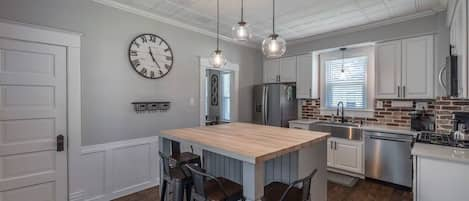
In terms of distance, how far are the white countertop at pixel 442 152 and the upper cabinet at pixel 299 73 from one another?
227 centimetres

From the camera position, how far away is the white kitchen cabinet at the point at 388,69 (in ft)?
11.2

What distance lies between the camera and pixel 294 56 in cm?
463

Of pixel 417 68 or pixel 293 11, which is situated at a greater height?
pixel 293 11

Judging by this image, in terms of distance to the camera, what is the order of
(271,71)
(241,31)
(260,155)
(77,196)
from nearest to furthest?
(260,155) < (241,31) < (77,196) < (271,71)

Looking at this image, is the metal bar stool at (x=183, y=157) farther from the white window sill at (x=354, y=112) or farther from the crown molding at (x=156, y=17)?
the white window sill at (x=354, y=112)

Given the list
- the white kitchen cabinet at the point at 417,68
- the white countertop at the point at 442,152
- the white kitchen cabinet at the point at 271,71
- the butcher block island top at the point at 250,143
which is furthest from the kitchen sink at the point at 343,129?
the butcher block island top at the point at 250,143

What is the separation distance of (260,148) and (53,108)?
237 centimetres

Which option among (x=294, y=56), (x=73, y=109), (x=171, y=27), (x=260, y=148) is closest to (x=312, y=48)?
(x=294, y=56)

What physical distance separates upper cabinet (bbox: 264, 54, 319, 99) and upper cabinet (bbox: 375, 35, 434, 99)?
42.5 inches

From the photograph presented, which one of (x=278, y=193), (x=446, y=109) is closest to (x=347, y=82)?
(x=446, y=109)

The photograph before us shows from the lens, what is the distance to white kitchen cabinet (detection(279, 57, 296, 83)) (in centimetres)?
463

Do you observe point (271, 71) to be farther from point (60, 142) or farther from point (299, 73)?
point (60, 142)

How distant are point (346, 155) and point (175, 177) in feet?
9.69

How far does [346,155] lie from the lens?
3.68m
